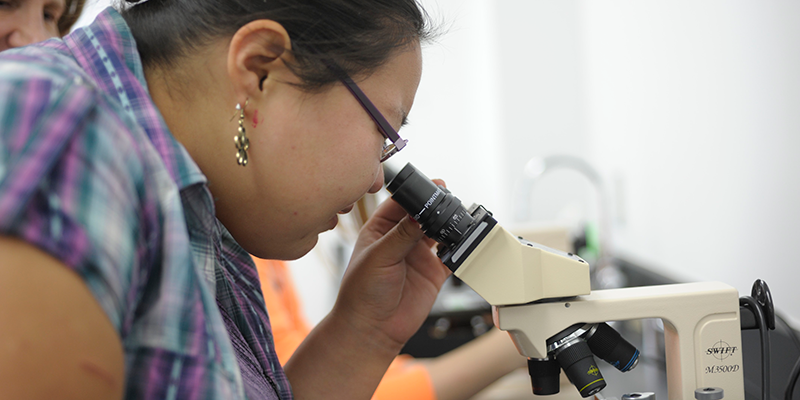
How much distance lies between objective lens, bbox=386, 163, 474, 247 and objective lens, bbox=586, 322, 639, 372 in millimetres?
227

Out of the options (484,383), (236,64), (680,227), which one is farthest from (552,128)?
(236,64)

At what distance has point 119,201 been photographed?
42cm

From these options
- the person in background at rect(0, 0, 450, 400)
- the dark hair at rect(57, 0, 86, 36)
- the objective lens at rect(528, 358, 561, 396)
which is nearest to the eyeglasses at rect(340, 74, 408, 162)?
the person in background at rect(0, 0, 450, 400)

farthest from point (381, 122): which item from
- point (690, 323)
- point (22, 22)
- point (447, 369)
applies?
point (447, 369)

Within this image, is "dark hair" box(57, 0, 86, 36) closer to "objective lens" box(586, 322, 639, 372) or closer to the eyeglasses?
the eyeglasses

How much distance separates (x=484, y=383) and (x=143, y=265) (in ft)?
3.74

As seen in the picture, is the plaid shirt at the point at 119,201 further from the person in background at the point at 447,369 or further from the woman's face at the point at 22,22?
the person in background at the point at 447,369

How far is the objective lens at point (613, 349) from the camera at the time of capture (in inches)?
28.7

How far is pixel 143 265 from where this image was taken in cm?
45

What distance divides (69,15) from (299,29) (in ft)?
2.46

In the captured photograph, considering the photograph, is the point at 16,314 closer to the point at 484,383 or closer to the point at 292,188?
the point at 292,188

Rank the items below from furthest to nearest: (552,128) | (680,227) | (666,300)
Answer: (552,128) < (680,227) < (666,300)

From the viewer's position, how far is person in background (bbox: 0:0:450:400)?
0.38 meters

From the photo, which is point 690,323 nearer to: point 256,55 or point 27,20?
point 256,55
